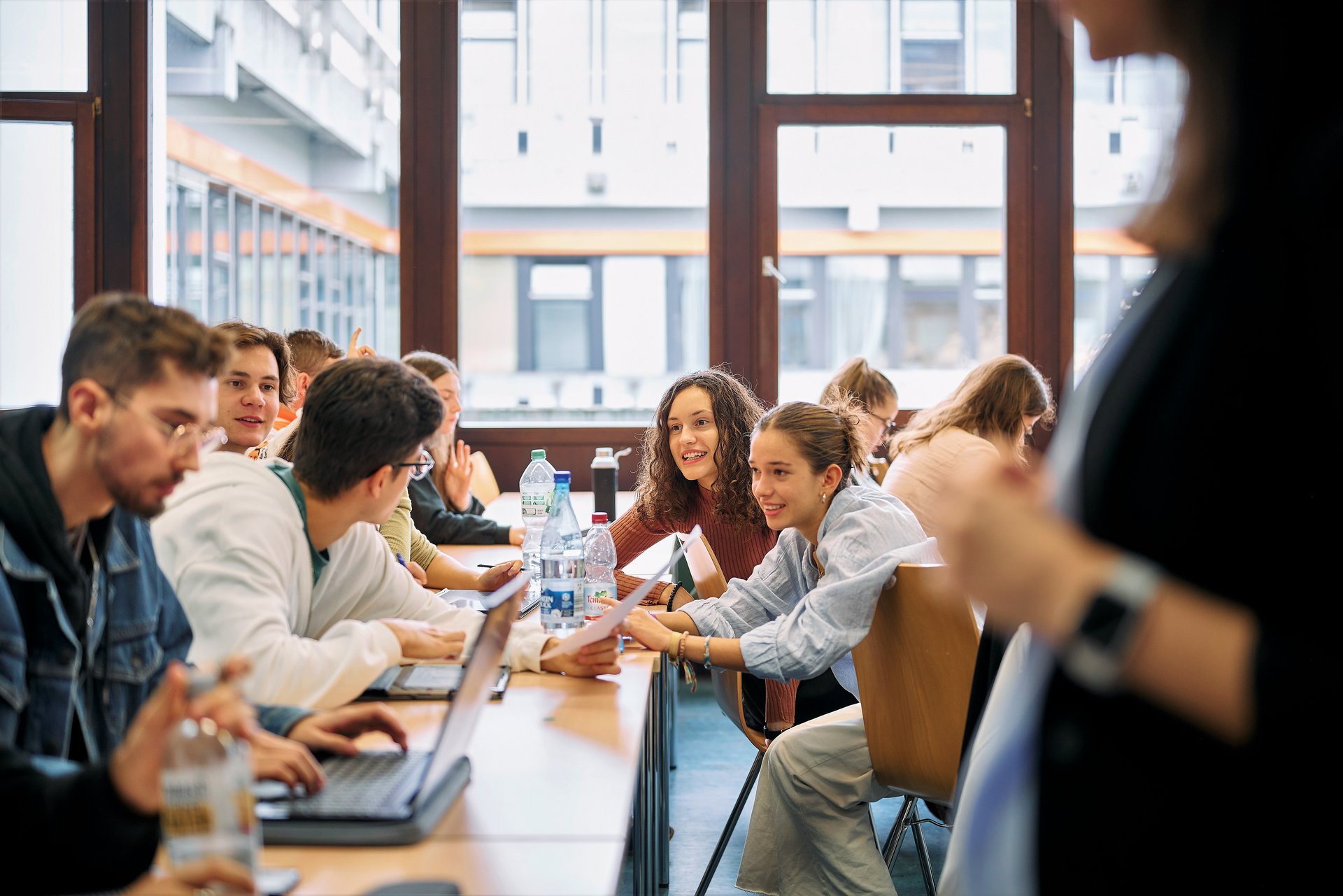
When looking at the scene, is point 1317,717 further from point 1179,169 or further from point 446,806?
point 446,806

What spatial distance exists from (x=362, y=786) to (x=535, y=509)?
98.8 inches

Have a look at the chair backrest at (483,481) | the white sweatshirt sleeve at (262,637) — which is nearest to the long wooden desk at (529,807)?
the white sweatshirt sleeve at (262,637)

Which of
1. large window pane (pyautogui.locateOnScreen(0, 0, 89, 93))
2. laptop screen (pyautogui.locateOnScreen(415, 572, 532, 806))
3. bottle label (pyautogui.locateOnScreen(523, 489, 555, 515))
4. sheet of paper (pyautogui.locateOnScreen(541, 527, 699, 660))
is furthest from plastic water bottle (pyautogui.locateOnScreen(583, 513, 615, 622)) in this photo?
large window pane (pyautogui.locateOnScreen(0, 0, 89, 93))

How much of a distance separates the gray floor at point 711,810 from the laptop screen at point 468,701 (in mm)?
1516

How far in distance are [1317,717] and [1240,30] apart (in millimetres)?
441

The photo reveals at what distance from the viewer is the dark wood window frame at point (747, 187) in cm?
494

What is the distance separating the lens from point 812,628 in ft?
6.77

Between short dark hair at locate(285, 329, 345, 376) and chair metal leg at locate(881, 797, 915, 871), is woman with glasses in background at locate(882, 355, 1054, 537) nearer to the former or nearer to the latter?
chair metal leg at locate(881, 797, 915, 871)

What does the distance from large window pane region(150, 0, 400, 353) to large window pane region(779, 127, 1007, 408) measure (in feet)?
6.09

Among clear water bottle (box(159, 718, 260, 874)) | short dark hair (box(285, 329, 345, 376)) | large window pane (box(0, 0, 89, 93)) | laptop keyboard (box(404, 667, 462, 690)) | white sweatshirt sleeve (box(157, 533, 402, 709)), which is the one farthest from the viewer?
large window pane (box(0, 0, 89, 93))

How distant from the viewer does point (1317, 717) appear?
0.68 metres

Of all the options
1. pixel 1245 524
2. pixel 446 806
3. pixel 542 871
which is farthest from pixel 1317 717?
pixel 446 806

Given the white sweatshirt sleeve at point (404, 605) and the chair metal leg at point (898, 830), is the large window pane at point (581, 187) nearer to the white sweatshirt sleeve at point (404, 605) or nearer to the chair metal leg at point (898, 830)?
the chair metal leg at point (898, 830)

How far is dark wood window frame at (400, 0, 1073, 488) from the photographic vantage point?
16.2 ft
